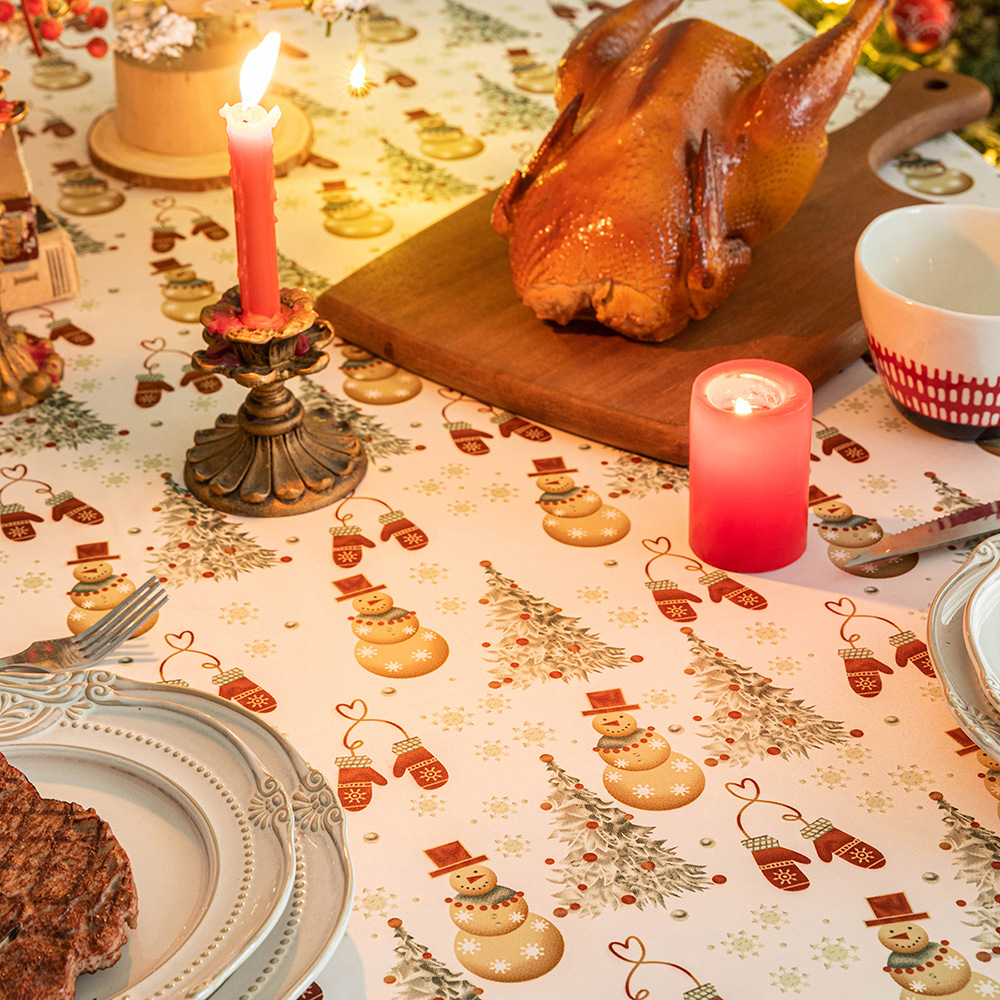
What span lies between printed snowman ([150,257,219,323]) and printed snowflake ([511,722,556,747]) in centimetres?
58

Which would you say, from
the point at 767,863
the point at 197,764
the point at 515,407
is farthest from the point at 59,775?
the point at 515,407

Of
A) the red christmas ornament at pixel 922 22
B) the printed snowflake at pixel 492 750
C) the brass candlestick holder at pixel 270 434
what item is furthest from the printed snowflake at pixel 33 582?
the red christmas ornament at pixel 922 22

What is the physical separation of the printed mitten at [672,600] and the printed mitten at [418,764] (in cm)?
20

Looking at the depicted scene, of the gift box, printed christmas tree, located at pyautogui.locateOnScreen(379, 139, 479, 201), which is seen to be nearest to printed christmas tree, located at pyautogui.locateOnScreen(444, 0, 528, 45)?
printed christmas tree, located at pyautogui.locateOnScreen(379, 139, 479, 201)

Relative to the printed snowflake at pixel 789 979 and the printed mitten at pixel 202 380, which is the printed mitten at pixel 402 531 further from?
the printed snowflake at pixel 789 979

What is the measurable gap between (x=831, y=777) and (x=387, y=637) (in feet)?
0.97

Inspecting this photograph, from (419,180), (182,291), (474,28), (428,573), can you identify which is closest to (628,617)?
(428,573)

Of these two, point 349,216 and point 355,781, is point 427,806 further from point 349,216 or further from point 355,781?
point 349,216

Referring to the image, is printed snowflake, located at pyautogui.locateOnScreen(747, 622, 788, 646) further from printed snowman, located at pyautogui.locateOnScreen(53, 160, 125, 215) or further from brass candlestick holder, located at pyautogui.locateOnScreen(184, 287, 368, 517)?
printed snowman, located at pyautogui.locateOnScreen(53, 160, 125, 215)

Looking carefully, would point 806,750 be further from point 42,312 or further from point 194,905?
point 42,312

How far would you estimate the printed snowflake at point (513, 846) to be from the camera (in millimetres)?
679

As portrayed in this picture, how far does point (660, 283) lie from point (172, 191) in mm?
615

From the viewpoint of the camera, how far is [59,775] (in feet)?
2.15

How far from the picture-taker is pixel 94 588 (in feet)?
2.83
